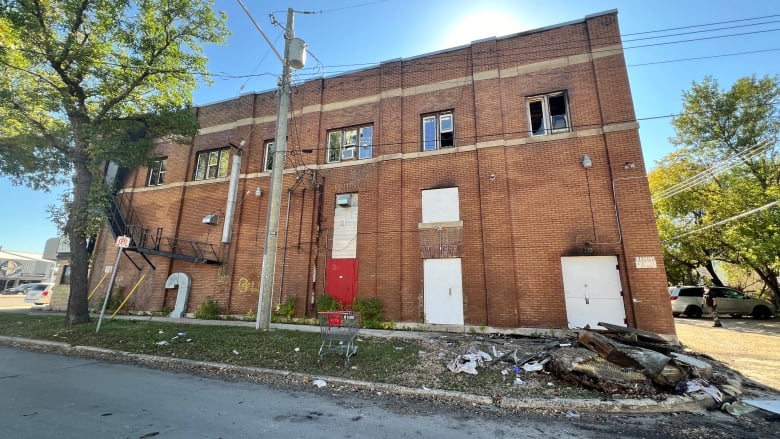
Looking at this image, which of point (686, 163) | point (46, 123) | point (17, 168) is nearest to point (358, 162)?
point (46, 123)

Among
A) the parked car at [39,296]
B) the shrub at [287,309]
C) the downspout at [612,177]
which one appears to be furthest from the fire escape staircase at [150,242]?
the downspout at [612,177]

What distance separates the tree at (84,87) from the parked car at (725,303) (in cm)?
2612

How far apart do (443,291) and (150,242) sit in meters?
14.8

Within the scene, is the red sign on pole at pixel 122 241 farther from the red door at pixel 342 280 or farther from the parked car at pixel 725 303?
the parked car at pixel 725 303

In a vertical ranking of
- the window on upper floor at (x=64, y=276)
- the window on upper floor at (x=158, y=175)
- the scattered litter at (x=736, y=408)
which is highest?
the window on upper floor at (x=158, y=175)

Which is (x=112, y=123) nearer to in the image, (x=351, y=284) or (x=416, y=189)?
(x=351, y=284)

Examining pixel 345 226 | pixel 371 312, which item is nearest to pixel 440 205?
pixel 345 226

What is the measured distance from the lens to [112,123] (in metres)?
11.9

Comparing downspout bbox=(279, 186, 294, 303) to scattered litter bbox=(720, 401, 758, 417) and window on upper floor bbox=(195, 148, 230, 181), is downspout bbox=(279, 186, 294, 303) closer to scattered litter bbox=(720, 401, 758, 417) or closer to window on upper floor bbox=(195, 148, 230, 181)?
window on upper floor bbox=(195, 148, 230, 181)

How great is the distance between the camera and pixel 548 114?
11648 millimetres

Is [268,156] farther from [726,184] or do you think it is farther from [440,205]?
[726,184]

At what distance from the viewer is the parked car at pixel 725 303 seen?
17.0m

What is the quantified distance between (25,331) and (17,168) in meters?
6.45

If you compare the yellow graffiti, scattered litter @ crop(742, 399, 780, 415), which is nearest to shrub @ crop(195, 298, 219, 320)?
the yellow graffiti
